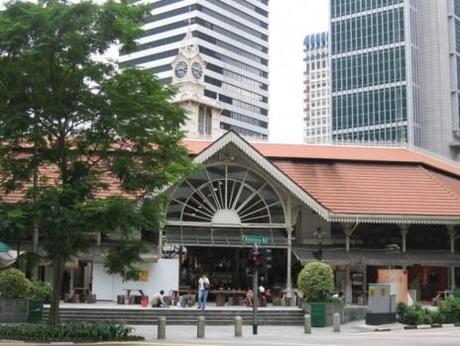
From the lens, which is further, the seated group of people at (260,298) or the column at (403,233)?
the column at (403,233)

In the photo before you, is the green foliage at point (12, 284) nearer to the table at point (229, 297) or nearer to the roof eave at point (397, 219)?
the table at point (229, 297)


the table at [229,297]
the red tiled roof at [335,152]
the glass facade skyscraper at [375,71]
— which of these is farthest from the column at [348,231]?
the glass facade skyscraper at [375,71]

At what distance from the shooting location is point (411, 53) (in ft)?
408

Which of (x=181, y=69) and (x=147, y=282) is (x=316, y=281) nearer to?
(x=147, y=282)

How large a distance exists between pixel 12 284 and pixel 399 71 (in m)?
107

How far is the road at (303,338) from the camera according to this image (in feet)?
67.5

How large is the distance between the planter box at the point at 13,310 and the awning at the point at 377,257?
693 inches

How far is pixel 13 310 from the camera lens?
92.0ft

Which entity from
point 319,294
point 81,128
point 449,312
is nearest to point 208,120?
point 319,294

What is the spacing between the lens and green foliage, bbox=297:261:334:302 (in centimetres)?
3144

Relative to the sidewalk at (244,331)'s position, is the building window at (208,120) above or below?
above

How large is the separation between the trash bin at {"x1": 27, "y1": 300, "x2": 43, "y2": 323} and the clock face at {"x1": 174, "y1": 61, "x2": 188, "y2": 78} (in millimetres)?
48416

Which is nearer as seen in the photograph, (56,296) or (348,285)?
(56,296)

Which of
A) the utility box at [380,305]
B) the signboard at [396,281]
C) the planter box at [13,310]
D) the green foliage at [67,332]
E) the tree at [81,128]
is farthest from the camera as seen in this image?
the signboard at [396,281]
